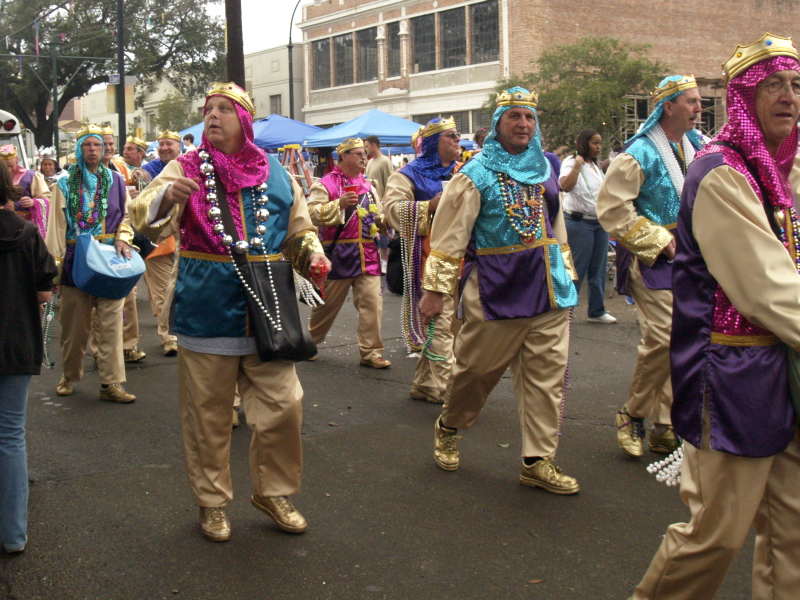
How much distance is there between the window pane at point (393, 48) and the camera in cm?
4038

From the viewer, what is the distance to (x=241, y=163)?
416 cm

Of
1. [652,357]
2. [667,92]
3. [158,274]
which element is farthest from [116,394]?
[667,92]

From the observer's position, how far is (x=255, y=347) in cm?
412

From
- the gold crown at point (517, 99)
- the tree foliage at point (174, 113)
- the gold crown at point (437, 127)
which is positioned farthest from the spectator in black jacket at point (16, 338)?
the tree foliage at point (174, 113)

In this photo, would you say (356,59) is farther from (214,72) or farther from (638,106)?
(638,106)

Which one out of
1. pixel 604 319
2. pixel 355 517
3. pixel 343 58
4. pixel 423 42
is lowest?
pixel 355 517

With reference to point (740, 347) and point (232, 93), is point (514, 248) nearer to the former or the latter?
point (232, 93)

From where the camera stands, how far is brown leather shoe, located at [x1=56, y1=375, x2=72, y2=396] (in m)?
6.95

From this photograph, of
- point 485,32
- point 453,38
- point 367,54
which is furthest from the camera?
point 367,54

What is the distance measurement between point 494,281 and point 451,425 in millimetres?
891

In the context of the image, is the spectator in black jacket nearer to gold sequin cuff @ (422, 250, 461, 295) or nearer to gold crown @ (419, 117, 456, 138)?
gold sequin cuff @ (422, 250, 461, 295)

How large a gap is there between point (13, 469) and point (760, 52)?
134 inches

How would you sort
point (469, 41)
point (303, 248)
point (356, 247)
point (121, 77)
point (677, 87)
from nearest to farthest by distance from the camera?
point (303, 248), point (677, 87), point (356, 247), point (121, 77), point (469, 41)

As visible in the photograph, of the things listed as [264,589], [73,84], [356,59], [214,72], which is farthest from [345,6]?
[264,589]
